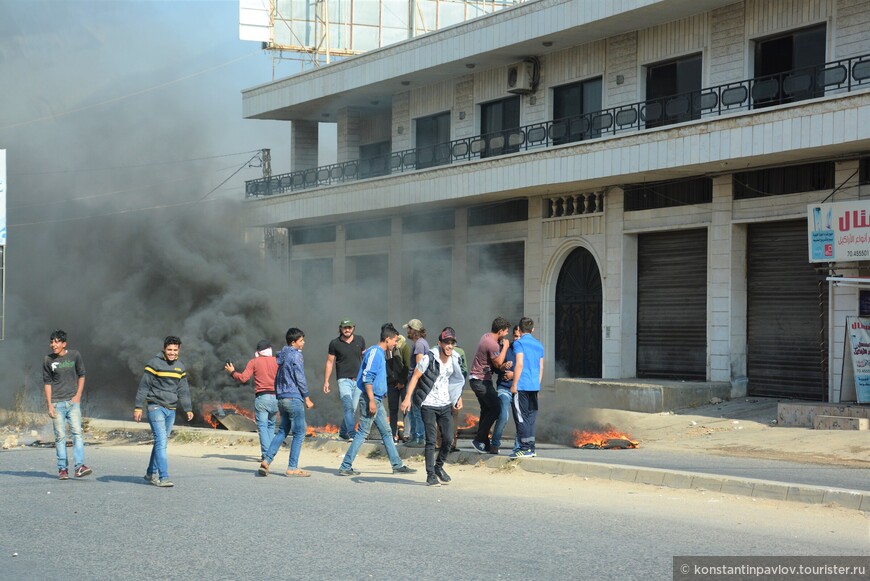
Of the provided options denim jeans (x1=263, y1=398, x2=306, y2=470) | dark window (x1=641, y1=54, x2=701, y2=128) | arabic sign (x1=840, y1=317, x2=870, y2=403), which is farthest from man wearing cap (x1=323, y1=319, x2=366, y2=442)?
dark window (x1=641, y1=54, x2=701, y2=128)

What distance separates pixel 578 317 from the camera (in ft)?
89.9

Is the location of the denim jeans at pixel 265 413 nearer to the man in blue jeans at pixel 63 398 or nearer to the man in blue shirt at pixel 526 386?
the man in blue jeans at pixel 63 398

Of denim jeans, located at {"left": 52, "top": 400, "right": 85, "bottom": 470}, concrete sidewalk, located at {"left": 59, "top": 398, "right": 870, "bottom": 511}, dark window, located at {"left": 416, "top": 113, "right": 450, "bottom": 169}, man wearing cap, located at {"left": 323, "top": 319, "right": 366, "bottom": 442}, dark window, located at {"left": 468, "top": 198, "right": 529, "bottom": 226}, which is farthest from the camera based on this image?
dark window, located at {"left": 416, "top": 113, "right": 450, "bottom": 169}

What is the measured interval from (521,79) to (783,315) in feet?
33.0

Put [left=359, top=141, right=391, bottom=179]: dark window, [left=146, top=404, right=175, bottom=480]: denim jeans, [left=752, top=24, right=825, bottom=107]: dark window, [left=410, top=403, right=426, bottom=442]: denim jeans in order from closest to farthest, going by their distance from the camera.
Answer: [left=146, top=404, right=175, bottom=480]: denim jeans → [left=410, top=403, right=426, bottom=442]: denim jeans → [left=752, top=24, right=825, bottom=107]: dark window → [left=359, top=141, right=391, bottom=179]: dark window

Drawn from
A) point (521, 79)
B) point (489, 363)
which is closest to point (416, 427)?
point (489, 363)

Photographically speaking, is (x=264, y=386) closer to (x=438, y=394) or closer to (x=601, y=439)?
(x=438, y=394)

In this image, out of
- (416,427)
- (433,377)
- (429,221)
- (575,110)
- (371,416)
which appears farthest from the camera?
(429,221)

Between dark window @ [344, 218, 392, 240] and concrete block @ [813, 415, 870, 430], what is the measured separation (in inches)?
727

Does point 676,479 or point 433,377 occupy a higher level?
point 433,377

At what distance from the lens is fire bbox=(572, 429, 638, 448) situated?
54.3 ft

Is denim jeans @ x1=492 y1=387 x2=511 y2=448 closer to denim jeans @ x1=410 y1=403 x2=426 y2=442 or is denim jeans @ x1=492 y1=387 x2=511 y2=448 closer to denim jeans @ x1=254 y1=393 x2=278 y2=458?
denim jeans @ x1=410 y1=403 x2=426 y2=442

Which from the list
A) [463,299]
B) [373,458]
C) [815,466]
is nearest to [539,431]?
[373,458]

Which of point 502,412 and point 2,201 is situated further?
point 2,201
